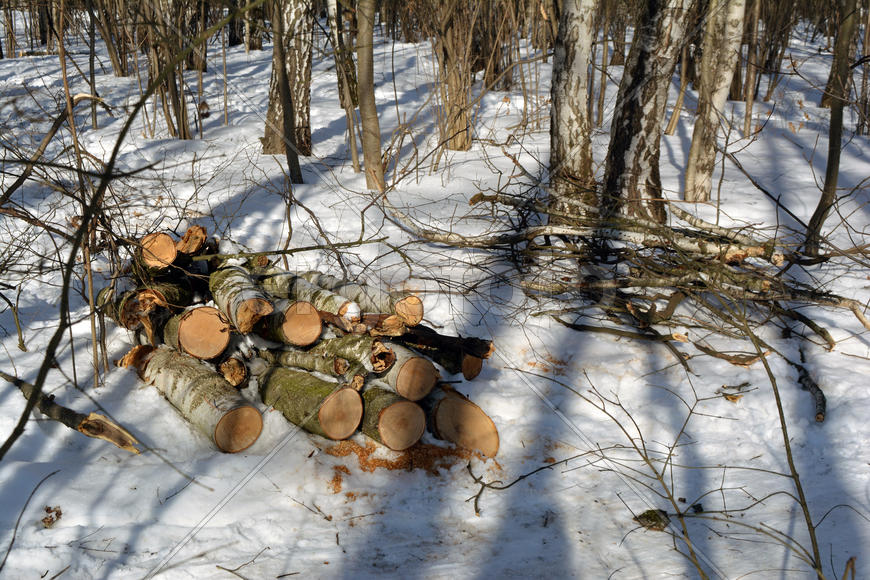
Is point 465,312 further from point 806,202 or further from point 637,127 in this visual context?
point 806,202

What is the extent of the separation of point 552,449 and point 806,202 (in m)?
5.09

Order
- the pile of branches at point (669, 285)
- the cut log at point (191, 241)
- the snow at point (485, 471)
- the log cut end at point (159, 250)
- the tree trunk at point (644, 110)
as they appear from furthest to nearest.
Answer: the tree trunk at point (644, 110)
the pile of branches at point (669, 285)
the cut log at point (191, 241)
the log cut end at point (159, 250)
the snow at point (485, 471)

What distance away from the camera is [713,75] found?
6301 mm

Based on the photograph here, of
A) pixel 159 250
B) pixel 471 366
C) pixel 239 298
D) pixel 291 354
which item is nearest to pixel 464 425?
pixel 471 366

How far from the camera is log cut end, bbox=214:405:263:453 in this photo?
2.79 metres

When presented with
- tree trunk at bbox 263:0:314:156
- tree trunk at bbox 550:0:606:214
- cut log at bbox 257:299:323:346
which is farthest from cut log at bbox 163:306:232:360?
tree trunk at bbox 263:0:314:156

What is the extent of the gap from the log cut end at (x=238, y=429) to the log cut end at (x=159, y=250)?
A: 99 cm

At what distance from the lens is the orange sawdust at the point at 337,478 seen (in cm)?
268

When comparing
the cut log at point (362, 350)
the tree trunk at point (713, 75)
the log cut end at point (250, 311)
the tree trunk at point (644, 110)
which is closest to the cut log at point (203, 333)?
the log cut end at point (250, 311)

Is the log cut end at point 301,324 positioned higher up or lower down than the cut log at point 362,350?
higher up

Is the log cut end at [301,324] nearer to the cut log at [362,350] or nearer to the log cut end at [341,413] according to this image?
the cut log at [362,350]

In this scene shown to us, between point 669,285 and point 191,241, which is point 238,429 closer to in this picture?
point 191,241

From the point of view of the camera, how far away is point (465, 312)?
3.98 meters

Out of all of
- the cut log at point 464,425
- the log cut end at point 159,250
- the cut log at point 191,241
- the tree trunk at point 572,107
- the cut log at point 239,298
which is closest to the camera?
the cut log at point 464,425
